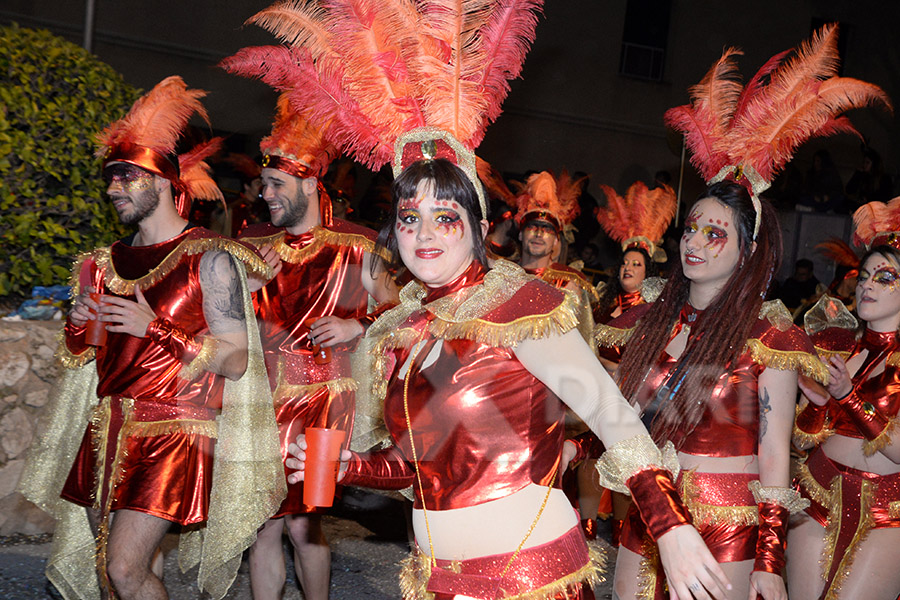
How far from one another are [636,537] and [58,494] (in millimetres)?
2738

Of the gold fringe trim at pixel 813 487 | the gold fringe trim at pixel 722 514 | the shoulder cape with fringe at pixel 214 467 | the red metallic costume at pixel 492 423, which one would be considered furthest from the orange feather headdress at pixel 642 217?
the red metallic costume at pixel 492 423

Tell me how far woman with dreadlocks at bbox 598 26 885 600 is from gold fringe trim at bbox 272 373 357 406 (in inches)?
59.7

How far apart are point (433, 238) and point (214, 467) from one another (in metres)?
2.06

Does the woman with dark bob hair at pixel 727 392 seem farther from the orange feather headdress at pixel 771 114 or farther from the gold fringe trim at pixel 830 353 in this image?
the gold fringe trim at pixel 830 353

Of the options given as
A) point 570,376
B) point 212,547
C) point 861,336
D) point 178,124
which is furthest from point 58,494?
point 861,336

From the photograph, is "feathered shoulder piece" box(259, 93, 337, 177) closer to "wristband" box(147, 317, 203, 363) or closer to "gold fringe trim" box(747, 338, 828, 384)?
"wristband" box(147, 317, 203, 363)

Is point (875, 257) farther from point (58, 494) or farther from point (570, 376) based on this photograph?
point (58, 494)

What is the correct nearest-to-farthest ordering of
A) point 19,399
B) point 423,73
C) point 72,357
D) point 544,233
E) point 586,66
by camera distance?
point 423,73
point 72,357
point 19,399
point 544,233
point 586,66

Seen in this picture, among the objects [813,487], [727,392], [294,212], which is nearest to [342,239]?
[294,212]

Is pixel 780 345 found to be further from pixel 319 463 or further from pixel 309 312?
pixel 309 312

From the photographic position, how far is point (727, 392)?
3260 mm

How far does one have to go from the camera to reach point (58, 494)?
437cm

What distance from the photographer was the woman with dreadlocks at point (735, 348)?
316 cm

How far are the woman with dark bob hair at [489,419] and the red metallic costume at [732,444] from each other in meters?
0.89
